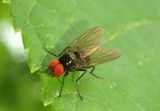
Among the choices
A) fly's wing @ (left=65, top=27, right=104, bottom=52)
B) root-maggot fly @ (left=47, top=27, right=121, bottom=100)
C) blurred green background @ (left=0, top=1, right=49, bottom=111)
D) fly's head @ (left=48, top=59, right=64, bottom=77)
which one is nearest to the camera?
fly's head @ (left=48, top=59, right=64, bottom=77)

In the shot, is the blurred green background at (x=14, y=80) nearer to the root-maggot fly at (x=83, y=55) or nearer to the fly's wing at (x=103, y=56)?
the root-maggot fly at (x=83, y=55)

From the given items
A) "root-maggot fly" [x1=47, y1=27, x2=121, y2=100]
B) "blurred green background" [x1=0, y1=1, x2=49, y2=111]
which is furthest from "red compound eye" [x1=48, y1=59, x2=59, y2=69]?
→ "blurred green background" [x1=0, y1=1, x2=49, y2=111]

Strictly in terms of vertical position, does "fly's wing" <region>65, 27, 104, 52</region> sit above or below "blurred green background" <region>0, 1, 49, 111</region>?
above

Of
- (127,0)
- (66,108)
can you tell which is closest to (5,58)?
(127,0)

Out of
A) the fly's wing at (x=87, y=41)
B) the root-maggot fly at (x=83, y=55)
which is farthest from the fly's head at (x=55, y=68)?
the fly's wing at (x=87, y=41)

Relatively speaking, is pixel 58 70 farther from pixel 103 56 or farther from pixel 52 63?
pixel 103 56

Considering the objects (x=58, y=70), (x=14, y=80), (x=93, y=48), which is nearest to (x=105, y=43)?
(x=93, y=48)

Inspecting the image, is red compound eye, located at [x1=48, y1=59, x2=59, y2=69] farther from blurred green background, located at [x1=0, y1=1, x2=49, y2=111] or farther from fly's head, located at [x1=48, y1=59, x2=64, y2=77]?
blurred green background, located at [x1=0, y1=1, x2=49, y2=111]
